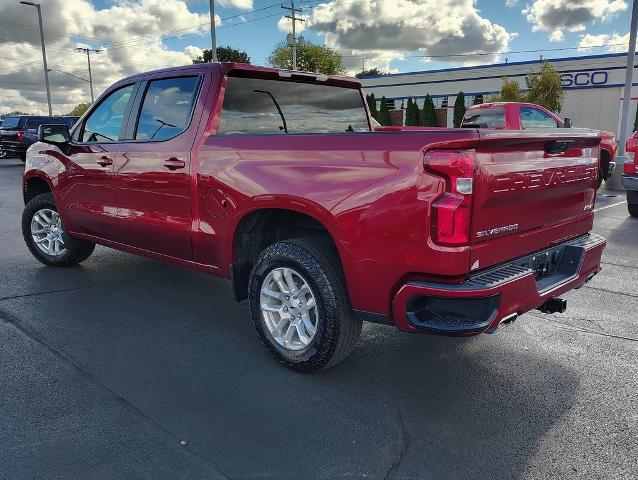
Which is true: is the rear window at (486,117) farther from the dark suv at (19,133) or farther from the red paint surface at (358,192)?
the dark suv at (19,133)

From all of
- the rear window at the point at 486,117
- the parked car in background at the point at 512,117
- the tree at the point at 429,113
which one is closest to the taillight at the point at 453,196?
the parked car in background at the point at 512,117

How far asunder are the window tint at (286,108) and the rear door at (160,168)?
27 cm

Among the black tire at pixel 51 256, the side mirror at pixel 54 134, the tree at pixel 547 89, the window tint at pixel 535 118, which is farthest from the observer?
the tree at pixel 547 89

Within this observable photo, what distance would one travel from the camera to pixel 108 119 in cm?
507

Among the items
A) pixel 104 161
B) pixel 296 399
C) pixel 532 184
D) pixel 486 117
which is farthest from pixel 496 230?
pixel 486 117

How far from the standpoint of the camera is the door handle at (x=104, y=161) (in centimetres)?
480

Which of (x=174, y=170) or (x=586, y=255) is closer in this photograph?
A: (x=586, y=255)

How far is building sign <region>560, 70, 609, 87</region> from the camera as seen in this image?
3169 centimetres

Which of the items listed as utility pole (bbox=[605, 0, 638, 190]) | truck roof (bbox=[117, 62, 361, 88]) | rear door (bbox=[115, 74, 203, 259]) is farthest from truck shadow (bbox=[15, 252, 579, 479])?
utility pole (bbox=[605, 0, 638, 190])

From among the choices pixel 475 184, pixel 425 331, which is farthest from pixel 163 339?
pixel 475 184

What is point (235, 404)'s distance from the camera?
10.3ft

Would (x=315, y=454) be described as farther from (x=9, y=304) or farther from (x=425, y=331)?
(x=9, y=304)

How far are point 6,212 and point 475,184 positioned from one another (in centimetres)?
971

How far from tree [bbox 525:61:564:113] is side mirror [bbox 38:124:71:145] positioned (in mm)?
25701
